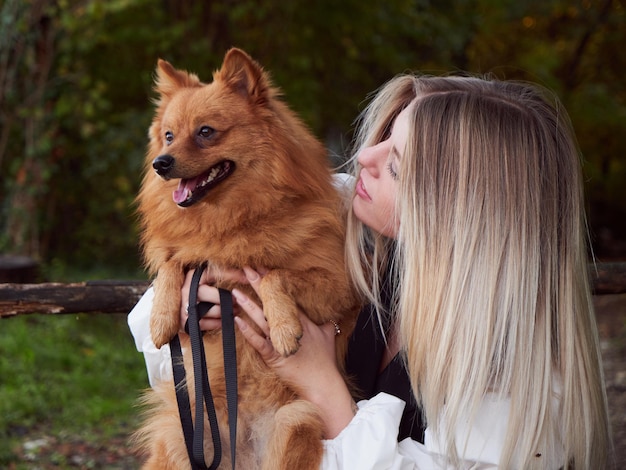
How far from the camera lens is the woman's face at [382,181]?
229 cm

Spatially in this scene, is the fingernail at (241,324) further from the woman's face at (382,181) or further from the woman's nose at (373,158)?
the woman's nose at (373,158)

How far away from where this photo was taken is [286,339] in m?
2.20

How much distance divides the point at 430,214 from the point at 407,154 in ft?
0.64

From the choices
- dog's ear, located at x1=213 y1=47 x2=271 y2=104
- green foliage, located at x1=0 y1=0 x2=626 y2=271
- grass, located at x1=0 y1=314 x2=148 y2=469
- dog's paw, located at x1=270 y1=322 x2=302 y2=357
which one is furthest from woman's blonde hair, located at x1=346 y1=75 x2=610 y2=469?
green foliage, located at x1=0 y1=0 x2=626 y2=271

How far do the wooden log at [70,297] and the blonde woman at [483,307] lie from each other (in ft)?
2.61

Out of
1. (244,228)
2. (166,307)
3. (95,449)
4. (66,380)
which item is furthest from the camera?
(66,380)

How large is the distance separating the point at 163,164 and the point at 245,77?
1.60 ft

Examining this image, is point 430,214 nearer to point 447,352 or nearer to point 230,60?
point 447,352

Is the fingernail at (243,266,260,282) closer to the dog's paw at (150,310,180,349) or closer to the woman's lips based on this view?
the dog's paw at (150,310,180,349)

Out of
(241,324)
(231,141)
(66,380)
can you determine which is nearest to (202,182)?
(231,141)

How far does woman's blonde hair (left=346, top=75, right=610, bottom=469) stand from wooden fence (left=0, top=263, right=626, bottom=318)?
915 millimetres

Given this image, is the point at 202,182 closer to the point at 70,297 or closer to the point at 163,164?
the point at 163,164

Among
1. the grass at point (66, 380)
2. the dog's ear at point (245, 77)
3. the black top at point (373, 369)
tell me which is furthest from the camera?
the grass at point (66, 380)

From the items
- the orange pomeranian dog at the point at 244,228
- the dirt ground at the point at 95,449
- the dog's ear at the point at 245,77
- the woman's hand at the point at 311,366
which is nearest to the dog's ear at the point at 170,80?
the orange pomeranian dog at the point at 244,228
